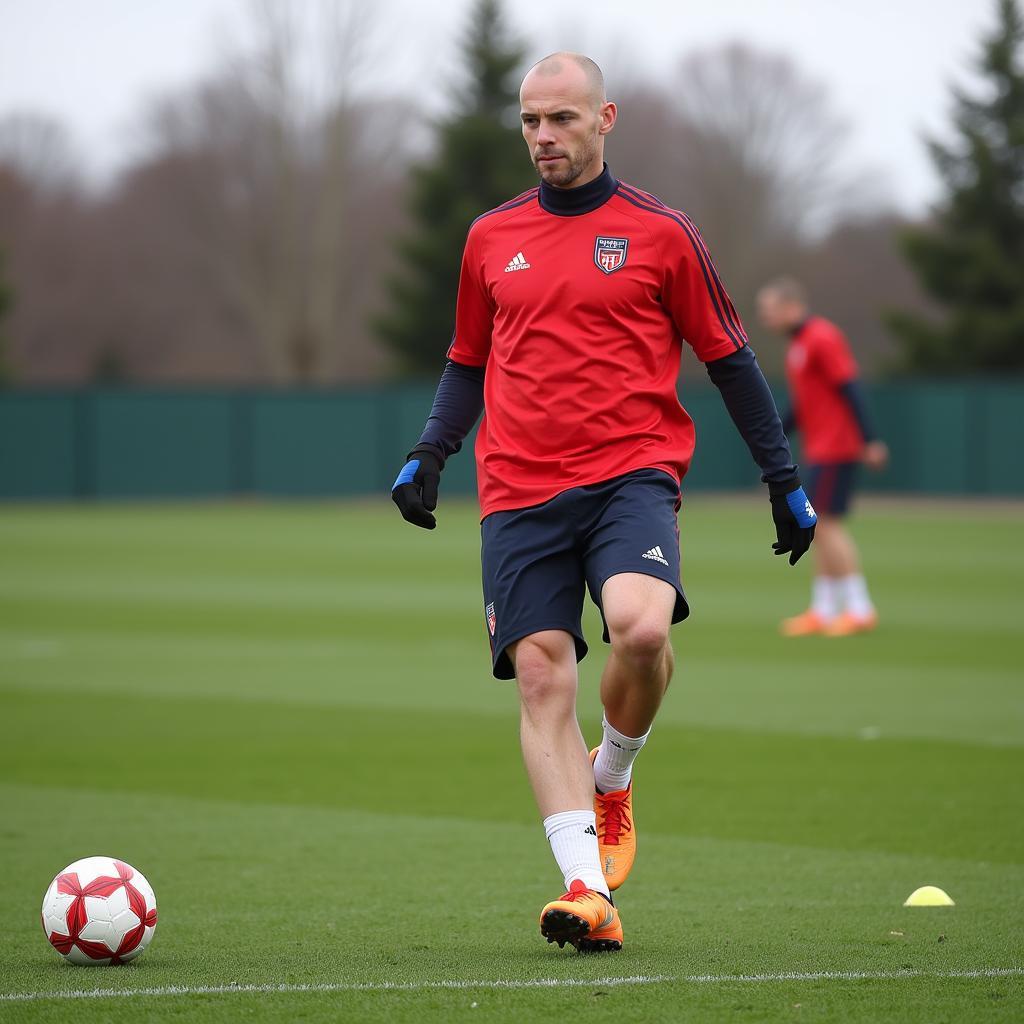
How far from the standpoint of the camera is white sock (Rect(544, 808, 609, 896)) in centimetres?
481

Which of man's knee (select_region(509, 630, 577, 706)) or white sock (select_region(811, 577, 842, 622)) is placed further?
white sock (select_region(811, 577, 842, 622))

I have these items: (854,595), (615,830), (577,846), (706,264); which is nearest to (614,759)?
(615,830)

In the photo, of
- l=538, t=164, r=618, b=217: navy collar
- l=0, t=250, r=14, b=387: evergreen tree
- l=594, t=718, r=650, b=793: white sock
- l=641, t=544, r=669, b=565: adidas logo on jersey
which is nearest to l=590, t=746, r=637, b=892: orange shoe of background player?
l=594, t=718, r=650, b=793: white sock

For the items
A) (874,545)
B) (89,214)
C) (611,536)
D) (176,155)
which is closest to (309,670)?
(611,536)

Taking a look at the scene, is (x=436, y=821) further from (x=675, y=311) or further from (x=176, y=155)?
(x=176, y=155)

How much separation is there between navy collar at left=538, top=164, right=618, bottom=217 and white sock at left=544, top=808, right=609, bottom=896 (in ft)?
5.71

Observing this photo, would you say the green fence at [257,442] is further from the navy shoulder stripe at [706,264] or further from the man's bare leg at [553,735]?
the man's bare leg at [553,735]

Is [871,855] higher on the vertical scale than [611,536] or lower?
lower

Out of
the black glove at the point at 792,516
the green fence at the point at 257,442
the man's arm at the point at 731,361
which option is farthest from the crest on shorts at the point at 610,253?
the green fence at the point at 257,442

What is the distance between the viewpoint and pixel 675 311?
514 centimetres

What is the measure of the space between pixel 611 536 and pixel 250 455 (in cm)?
3428

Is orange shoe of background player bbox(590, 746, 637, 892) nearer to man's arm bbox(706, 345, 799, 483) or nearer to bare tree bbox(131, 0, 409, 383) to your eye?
man's arm bbox(706, 345, 799, 483)

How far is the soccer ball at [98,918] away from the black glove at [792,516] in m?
2.08

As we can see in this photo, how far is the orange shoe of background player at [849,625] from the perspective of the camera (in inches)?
555
